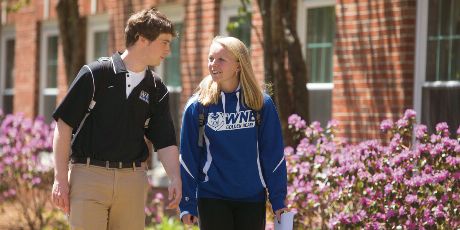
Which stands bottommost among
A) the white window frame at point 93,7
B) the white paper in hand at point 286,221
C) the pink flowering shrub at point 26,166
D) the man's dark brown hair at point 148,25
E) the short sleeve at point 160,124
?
A: the pink flowering shrub at point 26,166

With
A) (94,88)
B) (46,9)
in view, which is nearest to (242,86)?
(94,88)

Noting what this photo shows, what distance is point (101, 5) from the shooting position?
601 inches

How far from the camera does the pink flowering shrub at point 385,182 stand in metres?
7.32

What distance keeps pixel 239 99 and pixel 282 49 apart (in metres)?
4.07

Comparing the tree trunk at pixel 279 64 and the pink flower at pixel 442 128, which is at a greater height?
the tree trunk at pixel 279 64

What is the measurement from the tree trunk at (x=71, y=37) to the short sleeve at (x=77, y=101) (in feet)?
23.0

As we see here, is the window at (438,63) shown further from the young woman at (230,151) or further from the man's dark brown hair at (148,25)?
the man's dark brown hair at (148,25)

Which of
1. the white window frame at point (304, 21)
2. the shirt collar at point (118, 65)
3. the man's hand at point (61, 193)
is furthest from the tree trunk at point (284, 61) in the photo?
the man's hand at point (61, 193)

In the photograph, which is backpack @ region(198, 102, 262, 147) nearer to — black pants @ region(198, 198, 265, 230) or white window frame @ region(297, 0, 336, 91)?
black pants @ region(198, 198, 265, 230)

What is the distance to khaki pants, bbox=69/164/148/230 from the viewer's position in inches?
222

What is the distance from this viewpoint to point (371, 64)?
10.3 metres

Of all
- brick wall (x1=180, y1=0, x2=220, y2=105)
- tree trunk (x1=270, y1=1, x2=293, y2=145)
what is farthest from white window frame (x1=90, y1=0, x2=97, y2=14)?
tree trunk (x1=270, y1=1, x2=293, y2=145)

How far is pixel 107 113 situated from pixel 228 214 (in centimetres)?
93

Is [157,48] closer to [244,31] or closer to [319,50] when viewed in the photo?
[319,50]
